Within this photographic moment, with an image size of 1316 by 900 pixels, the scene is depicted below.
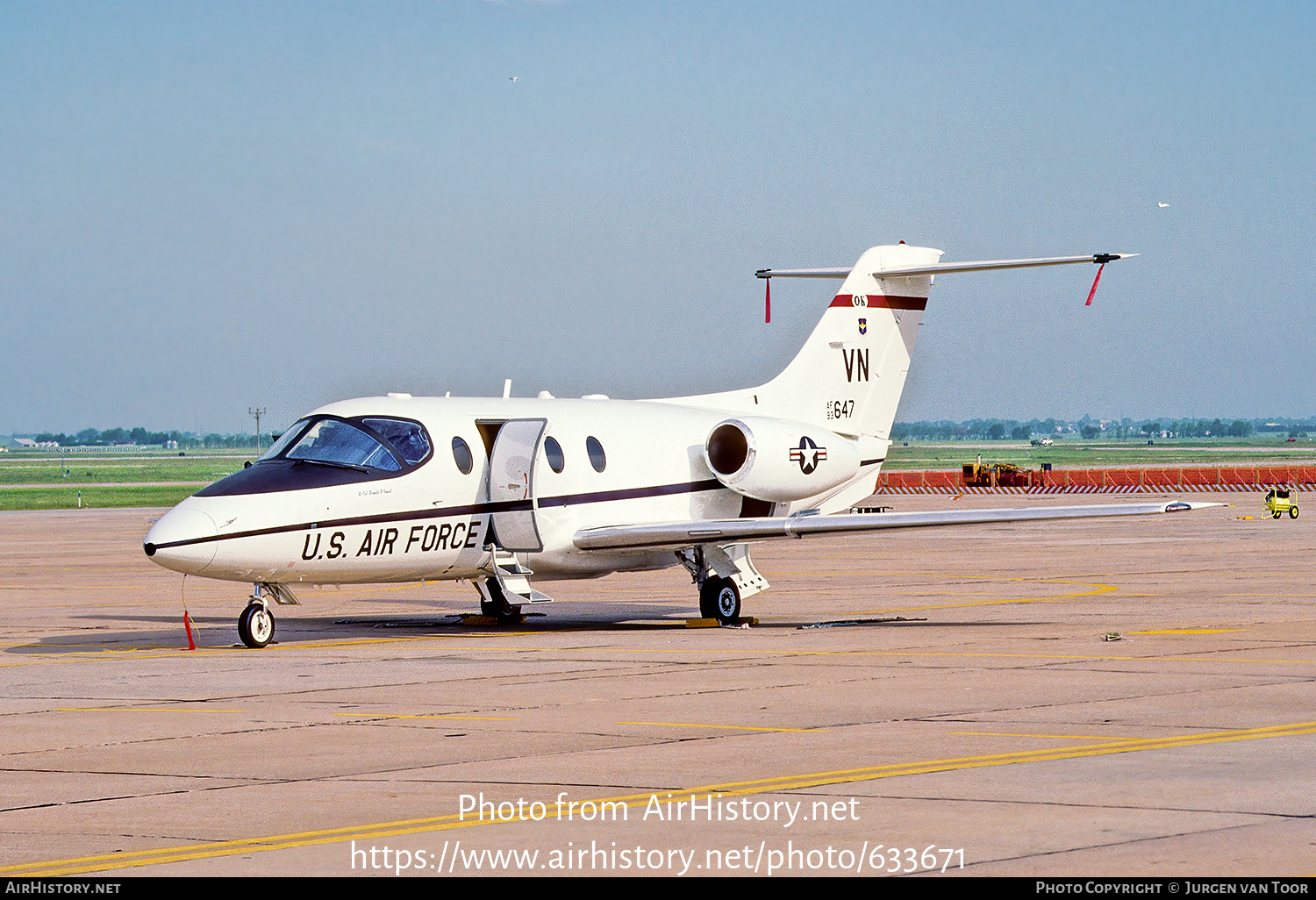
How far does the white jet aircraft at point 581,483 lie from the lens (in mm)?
21484

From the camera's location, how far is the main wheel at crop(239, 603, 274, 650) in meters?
21.7

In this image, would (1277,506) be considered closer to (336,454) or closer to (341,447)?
(341,447)

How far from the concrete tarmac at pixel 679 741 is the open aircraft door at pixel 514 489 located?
140 centimetres

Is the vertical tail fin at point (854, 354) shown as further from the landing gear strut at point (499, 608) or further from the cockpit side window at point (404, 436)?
the cockpit side window at point (404, 436)

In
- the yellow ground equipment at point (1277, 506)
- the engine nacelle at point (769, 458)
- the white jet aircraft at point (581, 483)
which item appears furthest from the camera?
the yellow ground equipment at point (1277, 506)

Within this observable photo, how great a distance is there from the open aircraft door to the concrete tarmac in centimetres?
140

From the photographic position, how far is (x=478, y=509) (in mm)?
23797

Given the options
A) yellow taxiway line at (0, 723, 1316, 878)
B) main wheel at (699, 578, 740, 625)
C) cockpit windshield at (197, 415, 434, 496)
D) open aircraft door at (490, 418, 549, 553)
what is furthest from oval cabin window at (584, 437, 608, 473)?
yellow taxiway line at (0, 723, 1316, 878)

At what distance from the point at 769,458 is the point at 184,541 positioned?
31.5ft

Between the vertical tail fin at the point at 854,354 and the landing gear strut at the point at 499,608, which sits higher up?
the vertical tail fin at the point at 854,354

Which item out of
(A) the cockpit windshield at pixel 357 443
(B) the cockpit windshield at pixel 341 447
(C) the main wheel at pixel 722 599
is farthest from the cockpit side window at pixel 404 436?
(C) the main wheel at pixel 722 599

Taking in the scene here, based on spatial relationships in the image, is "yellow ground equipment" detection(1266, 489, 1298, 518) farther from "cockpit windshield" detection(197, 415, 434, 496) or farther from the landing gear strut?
"cockpit windshield" detection(197, 415, 434, 496)

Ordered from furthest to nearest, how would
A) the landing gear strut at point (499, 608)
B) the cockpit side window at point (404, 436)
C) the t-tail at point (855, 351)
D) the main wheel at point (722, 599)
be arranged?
the t-tail at point (855, 351)
the landing gear strut at point (499, 608)
the main wheel at point (722, 599)
the cockpit side window at point (404, 436)
